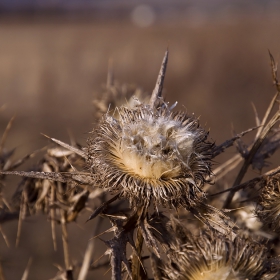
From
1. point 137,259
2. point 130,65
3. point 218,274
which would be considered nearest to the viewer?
point 218,274

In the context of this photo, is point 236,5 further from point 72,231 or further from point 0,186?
point 0,186

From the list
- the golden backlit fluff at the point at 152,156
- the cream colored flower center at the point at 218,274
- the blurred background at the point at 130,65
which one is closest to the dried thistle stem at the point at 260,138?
the golden backlit fluff at the point at 152,156

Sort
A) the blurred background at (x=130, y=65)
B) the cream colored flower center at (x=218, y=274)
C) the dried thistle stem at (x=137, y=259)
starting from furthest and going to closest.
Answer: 1. the blurred background at (x=130, y=65)
2. the dried thistle stem at (x=137, y=259)
3. the cream colored flower center at (x=218, y=274)

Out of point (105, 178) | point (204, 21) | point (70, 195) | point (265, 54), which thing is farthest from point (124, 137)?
point (204, 21)

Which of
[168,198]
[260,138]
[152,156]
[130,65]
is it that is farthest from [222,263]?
[130,65]

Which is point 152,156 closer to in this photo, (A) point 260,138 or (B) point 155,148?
(B) point 155,148

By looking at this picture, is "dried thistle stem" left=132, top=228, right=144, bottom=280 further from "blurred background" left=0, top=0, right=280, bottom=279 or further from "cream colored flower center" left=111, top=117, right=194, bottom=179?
"blurred background" left=0, top=0, right=280, bottom=279

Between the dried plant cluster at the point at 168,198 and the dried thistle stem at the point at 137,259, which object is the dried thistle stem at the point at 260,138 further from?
the dried thistle stem at the point at 137,259
